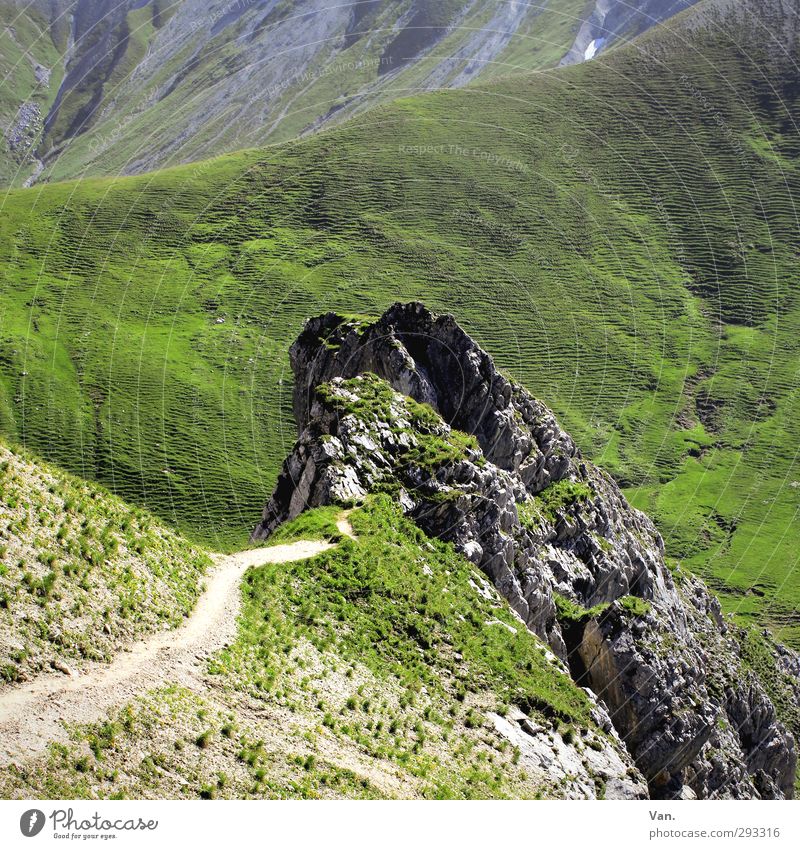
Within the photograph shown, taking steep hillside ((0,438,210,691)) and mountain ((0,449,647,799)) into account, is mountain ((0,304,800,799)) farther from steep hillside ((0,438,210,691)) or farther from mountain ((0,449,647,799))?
steep hillside ((0,438,210,691))

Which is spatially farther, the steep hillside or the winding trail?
the steep hillside

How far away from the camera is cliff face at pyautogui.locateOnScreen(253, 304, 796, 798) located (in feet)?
201

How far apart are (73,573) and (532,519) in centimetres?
3731

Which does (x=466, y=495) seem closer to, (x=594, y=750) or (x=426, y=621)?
(x=426, y=621)

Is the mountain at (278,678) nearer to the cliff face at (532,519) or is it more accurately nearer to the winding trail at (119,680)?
the winding trail at (119,680)

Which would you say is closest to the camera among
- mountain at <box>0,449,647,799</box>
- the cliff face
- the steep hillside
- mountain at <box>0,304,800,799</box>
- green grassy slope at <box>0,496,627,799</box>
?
mountain at <box>0,449,647,799</box>

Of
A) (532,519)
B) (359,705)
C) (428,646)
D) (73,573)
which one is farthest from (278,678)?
(532,519)

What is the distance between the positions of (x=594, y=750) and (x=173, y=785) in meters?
23.3

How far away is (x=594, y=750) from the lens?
4856 centimetres

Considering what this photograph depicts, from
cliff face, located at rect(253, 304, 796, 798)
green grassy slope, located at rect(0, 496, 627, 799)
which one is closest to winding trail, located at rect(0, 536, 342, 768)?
green grassy slope, located at rect(0, 496, 627, 799)

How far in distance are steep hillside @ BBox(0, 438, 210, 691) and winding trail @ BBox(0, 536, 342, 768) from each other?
57cm

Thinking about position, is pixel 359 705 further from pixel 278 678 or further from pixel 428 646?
pixel 428 646

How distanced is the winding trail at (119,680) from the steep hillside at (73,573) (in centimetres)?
57

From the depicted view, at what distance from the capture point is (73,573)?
3791 centimetres
